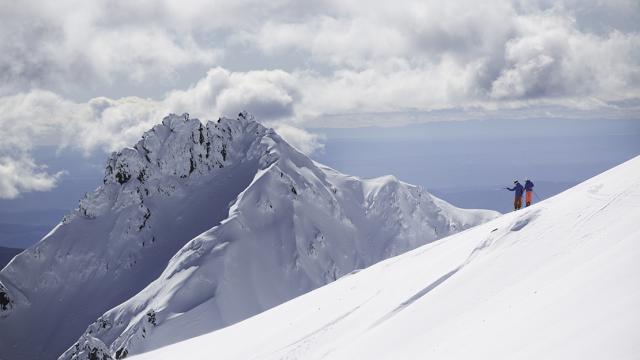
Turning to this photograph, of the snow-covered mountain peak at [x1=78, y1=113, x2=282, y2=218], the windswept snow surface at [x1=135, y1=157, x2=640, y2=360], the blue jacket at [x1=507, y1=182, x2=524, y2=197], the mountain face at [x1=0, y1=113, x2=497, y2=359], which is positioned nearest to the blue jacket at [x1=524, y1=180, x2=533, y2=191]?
the blue jacket at [x1=507, y1=182, x2=524, y2=197]

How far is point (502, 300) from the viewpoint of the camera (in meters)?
23.0

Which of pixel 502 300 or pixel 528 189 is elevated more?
pixel 528 189

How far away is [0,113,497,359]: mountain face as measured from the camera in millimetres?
131750

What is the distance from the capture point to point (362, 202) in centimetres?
18825

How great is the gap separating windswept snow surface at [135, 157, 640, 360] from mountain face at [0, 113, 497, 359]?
88.4 m

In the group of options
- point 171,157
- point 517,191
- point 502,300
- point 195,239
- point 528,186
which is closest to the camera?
point 502,300

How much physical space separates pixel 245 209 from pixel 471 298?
428 feet

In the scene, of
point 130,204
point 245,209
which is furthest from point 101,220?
point 245,209

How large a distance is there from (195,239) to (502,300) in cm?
12961

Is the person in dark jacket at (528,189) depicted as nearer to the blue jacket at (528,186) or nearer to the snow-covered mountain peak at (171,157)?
the blue jacket at (528,186)

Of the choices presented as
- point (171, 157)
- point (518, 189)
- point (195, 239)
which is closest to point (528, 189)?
point (518, 189)

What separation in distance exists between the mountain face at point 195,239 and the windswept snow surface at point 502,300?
290 ft

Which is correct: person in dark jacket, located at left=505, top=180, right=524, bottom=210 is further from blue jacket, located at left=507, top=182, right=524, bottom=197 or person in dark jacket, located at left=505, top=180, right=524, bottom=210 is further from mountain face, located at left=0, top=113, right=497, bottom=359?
mountain face, located at left=0, top=113, right=497, bottom=359

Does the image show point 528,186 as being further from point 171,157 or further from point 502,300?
point 171,157
